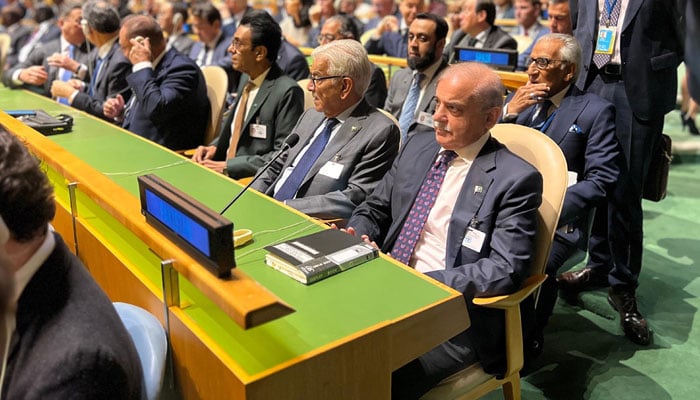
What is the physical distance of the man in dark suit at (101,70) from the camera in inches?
148

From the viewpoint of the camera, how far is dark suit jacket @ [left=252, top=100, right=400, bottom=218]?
2322 millimetres

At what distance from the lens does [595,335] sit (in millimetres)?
2617

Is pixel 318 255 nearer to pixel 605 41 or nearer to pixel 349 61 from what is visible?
pixel 349 61

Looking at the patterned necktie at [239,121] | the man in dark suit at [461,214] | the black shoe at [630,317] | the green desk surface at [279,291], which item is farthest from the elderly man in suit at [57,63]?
the black shoe at [630,317]

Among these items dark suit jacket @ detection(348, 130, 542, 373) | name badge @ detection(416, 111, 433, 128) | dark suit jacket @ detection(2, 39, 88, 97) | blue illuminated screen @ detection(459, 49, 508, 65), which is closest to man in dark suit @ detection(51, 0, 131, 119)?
dark suit jacket @ detection(2, 39, 88, 97)

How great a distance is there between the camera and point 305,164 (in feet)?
8.35

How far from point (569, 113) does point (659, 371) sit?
3.31 feet

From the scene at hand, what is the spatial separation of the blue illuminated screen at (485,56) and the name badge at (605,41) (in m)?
0.79

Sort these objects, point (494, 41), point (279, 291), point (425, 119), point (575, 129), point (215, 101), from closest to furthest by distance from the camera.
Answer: point (279, 291) < point (575, 129) < point (425, 119) < point (215, 101) < point (494, 41)

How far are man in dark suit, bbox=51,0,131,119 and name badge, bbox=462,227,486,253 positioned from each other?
2564 millimetres

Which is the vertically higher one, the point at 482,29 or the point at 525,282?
the point at 482,29

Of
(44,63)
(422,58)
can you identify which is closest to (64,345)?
(422,58)

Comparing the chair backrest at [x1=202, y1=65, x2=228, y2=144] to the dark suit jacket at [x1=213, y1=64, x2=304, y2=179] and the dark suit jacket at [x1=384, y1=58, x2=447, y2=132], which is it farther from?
the dark suit jacket at [x1=384, y1=58, x2=447, y2=132]

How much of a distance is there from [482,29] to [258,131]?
2503 millimetres
